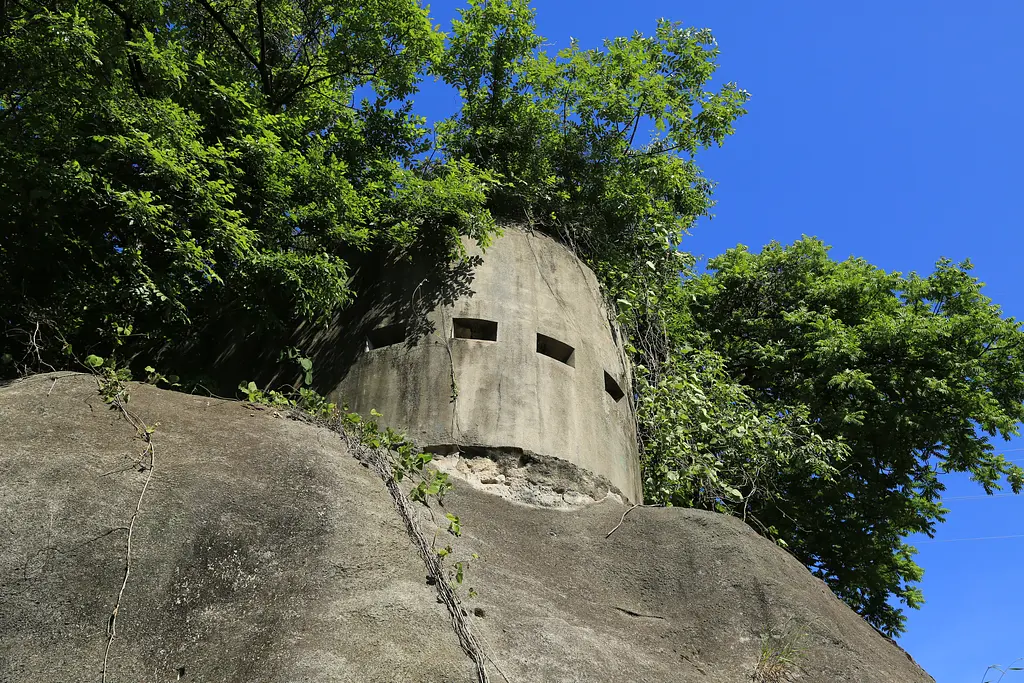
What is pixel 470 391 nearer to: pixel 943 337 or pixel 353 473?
pixel 353 473

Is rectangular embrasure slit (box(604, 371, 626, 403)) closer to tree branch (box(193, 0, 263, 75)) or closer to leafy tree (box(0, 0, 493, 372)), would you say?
leafy tree (box(0, 0, 493, 372))

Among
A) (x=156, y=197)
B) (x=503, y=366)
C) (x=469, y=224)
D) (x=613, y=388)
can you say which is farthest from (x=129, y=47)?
(x=613, y=388)

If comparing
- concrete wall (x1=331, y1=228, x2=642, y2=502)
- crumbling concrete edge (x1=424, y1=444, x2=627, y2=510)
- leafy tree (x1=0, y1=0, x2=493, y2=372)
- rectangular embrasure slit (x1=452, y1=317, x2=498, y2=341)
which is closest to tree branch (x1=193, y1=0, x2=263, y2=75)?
leafy tree (x1=0, y1=0, x2=493, y2=372)

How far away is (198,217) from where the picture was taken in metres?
8.98

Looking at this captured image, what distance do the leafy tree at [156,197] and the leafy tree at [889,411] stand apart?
5.86 m

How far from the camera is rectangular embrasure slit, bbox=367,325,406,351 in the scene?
911 centimetres

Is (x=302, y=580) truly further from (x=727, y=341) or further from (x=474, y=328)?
(x=727, y=341)

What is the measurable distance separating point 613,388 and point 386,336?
8.37ft

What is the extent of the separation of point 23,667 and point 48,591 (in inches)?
17.5

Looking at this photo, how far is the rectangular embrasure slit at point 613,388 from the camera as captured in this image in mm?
9703

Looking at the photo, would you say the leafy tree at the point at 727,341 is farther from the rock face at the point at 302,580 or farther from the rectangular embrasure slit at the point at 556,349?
the rock face at the point at 302,580

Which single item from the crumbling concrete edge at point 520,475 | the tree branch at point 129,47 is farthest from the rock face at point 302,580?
the tree branch at point 129,47

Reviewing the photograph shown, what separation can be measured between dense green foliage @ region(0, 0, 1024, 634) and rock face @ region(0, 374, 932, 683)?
183 cm

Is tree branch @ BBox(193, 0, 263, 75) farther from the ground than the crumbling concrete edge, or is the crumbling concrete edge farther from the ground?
tree branch @ BBox(193, 0, 263, 75)
